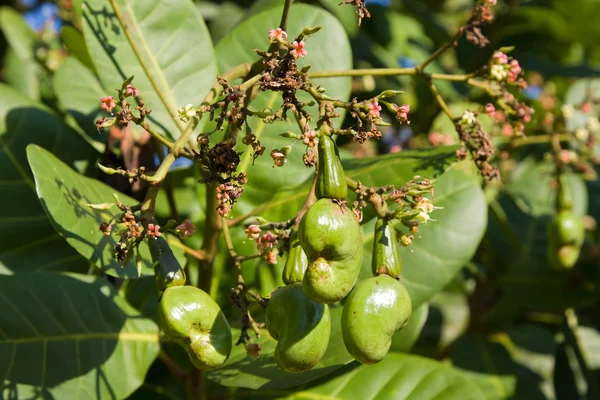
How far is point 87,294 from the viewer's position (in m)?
1.95

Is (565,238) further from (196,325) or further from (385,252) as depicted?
(196,325)

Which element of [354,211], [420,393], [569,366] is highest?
[354,211]

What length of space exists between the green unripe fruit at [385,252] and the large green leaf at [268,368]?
28 centimetres

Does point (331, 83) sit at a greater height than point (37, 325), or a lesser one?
greater

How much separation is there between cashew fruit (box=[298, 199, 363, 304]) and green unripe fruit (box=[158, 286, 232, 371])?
21 cm

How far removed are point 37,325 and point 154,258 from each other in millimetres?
583

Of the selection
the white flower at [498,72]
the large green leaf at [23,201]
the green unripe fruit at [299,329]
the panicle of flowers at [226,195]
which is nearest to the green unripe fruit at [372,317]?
the green unripe fruit at [299,329]

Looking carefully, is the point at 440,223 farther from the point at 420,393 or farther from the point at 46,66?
the point at 46,66

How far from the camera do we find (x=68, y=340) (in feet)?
6.18

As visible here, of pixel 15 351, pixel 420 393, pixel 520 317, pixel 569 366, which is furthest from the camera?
pixel 520 317

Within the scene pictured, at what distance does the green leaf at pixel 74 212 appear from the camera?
5.24 feet

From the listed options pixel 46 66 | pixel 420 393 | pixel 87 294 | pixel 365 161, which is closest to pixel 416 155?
pixel 365 161

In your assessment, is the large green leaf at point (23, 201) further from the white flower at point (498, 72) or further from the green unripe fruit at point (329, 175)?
the white flower at point (498, 72)

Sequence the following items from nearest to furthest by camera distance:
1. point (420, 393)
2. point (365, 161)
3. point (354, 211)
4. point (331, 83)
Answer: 1. point (354, 211)
2. point (365, 161)
3. point (420, 393)
4. point (331, 83)
